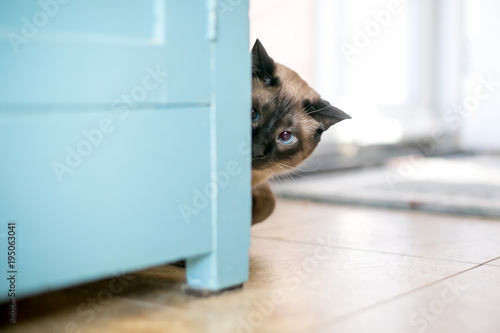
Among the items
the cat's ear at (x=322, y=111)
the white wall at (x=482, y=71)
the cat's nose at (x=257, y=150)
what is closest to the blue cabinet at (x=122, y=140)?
the cat's nose at (x=257, y=150)

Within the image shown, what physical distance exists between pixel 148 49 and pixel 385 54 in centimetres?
292

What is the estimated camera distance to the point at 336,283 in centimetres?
121

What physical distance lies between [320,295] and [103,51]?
21.3 inches

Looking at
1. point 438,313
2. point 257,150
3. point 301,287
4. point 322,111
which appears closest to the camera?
point 438,313

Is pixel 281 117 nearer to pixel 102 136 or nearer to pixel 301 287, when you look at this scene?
pixel 301 287

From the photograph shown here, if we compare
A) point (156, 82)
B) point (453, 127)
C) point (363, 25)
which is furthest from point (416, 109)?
point (156, 82)

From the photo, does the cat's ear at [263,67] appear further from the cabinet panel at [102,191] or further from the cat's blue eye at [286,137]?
the cabinet panel at [102,191]

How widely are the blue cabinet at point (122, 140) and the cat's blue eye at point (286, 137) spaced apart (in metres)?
0.48

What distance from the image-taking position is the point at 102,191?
3.05ft

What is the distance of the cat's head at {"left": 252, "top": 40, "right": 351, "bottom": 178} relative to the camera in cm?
155

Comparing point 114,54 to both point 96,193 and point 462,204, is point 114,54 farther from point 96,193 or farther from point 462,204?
point 462,204

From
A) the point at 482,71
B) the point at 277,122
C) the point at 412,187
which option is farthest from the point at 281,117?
the point at 482,71

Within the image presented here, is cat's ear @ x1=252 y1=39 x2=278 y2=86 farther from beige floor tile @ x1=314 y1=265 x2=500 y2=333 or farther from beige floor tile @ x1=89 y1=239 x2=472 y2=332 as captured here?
beige floor tile @ x1=314 y1=265 x2=500 y2=333

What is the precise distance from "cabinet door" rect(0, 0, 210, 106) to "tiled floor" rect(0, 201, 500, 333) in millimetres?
328
